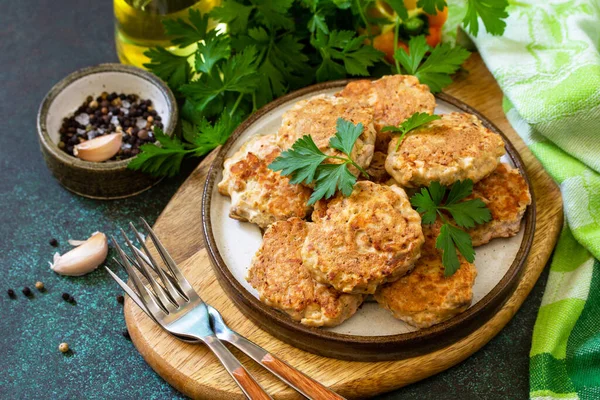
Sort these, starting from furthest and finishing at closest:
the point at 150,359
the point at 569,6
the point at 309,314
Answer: the point at 569,6, the point at 150,359, the point at 309,314

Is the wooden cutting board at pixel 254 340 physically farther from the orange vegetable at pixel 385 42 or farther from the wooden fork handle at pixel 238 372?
the orange vegetable at pixel 385 42

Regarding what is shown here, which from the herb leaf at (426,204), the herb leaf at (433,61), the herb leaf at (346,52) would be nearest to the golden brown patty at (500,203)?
the herb leaf at (426,204)

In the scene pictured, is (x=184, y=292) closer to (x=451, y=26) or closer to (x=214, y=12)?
(x=214, y=12)

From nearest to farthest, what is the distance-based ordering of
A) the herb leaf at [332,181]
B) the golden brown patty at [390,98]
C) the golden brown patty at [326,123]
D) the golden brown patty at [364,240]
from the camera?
the golden brown patty at [364,240] → the herb leaf at [332,181] → the golden brown patty at [326,123] → the golden brown patty at [390,98]

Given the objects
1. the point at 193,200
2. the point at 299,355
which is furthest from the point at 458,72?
the point at 299,355

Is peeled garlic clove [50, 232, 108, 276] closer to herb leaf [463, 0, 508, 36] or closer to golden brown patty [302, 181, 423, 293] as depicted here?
golden brown patty [302, 181, 423, 293]

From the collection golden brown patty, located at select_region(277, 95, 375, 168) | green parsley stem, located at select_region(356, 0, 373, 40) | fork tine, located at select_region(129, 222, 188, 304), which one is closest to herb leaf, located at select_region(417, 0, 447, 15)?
green parsley stem, located at select_region(356, 0, 373, 40)
